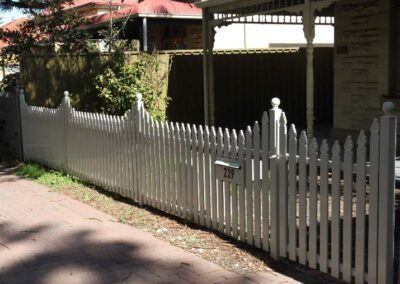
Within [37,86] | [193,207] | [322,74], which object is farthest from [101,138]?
[322,74]

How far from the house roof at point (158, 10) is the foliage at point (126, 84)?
5.29 meters

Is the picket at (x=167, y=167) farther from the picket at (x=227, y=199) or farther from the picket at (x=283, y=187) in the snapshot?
the picket at (x=283, y=187)

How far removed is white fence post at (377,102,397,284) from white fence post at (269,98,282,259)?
3.46ft

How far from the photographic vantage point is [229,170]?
527cm

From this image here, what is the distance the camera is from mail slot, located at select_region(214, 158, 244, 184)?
514 centimetres

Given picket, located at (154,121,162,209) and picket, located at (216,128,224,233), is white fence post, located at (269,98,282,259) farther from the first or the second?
picket, located at (154,121,162,209)

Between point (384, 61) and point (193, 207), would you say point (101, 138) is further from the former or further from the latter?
point (384, 61)

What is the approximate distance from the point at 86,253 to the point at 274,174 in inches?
76.5

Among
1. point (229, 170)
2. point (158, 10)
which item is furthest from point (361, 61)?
point (158, 10)

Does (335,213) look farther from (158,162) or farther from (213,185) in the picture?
(158,162)

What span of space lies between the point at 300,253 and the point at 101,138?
12.8 ft

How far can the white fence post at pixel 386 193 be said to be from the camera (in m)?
3.72

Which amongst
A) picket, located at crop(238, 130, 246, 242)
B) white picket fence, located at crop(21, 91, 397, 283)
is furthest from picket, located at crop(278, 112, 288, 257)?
picket, located at crop(238, 130, 246, 242)

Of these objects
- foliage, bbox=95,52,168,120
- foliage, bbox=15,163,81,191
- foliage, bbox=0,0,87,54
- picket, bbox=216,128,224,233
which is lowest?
foliage, bbox=15,163,81,191
